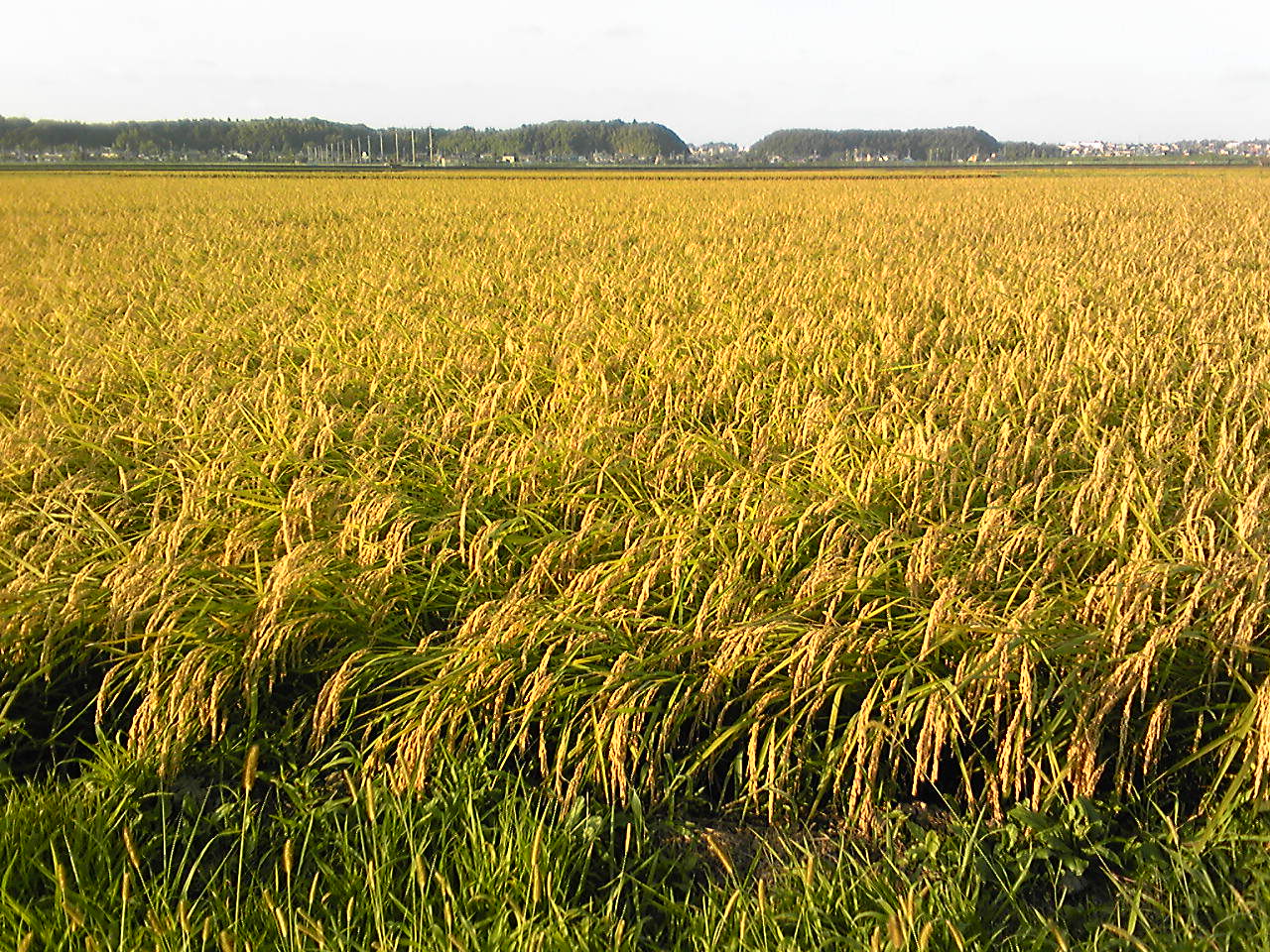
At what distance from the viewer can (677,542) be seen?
2312 mm

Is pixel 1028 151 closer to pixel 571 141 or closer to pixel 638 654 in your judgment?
pixel 571 141

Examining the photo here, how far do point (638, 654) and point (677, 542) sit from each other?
0.40 m

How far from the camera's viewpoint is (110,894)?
4.80ft

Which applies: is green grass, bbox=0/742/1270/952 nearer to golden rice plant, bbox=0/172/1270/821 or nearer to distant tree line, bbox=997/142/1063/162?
golden rice plant, bbox=0/172/1270/821

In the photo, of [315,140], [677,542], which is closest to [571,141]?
[315,140]

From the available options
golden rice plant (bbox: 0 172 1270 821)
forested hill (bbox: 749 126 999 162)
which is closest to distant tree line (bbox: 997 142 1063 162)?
forested hill (bbox: 749 126 999 162)

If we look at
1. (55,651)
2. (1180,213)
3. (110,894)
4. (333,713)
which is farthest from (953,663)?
(1180,213)

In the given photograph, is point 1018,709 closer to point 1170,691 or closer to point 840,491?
point 1170,691

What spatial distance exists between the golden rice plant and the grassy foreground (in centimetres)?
2

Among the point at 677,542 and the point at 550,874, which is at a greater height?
the point at 677,542

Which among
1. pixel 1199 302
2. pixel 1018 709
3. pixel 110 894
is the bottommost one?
pixel 110 894

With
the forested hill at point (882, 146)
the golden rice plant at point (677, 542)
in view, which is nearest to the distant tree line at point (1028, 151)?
the forested hill at point (882, 146)

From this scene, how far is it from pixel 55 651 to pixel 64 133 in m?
142

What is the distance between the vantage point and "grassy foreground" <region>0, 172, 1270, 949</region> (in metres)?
1.52
